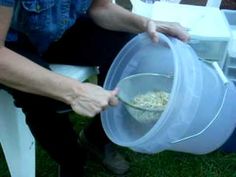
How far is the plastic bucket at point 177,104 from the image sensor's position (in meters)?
1.09

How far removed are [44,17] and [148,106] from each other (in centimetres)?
35

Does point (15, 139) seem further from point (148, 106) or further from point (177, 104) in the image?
point (177, 104)

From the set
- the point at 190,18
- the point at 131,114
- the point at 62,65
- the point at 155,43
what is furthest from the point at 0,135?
the point at 190,18

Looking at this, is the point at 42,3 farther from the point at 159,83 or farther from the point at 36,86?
the point at 159,83

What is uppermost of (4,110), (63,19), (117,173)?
(63,19)

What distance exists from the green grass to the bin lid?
41cm

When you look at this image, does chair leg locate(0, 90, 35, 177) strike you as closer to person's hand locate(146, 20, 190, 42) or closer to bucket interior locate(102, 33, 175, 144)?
bucket interior locate(102, 33, 175, 144)

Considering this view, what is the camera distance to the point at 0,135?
1.31m

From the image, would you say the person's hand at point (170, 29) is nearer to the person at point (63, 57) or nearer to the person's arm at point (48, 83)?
the person at point (63, 57)

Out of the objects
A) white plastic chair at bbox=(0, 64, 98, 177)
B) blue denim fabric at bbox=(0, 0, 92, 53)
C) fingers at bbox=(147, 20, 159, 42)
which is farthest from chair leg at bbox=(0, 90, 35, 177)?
fingers at bbox=(147, 20, 159, 42)

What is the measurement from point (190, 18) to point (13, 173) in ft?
2.63

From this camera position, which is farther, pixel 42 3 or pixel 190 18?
pixel 190 18

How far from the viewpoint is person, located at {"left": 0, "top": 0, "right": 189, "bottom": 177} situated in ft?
3.34

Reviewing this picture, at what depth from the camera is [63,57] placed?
1.34m
